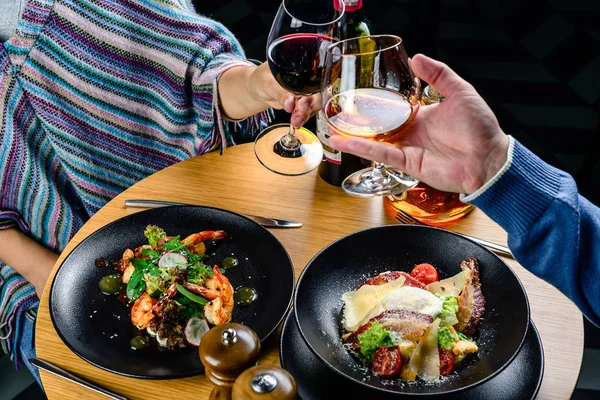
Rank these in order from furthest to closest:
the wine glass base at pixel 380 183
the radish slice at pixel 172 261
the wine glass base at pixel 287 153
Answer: the wine glass base at pixel 287 153
the wine glass base at pixel 380 183
the radish slice at pixel 172 261

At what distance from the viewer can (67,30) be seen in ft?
5.06

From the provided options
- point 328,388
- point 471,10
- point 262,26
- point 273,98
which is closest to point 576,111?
point 471,10

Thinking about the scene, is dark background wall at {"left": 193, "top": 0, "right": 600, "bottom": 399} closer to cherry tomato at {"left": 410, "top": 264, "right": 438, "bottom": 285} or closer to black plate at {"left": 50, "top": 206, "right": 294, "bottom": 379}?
black plate at {"left": 50, "top": 206, "right": 294, "bottom": 379}

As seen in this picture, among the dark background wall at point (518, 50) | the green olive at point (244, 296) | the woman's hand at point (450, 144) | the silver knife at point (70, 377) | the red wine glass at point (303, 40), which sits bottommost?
the dark background wall at point (518, 50)

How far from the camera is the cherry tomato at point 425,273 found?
3.81ft

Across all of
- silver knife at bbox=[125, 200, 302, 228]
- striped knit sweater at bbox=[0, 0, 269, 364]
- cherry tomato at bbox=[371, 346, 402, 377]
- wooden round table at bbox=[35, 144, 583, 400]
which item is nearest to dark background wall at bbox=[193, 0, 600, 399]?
striped knit sweater at bbox=[0, 0, 269, 364]

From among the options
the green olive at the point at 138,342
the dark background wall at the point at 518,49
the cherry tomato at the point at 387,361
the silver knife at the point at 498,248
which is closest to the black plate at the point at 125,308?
the green olive at the point at 138,342

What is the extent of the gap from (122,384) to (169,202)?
18.1 inches

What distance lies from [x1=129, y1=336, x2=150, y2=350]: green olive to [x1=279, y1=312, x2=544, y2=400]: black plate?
242 millimetres

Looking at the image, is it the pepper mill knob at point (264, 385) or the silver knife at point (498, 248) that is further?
the silver knife at point (498, 248)

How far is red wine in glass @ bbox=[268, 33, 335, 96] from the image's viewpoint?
1.21 m

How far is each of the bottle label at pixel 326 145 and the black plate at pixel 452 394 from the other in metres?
0.46

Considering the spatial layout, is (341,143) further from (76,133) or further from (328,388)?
(76,133)

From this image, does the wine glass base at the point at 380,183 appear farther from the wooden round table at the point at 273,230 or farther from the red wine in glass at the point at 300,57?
the red wine in glass at the point at 300,57
